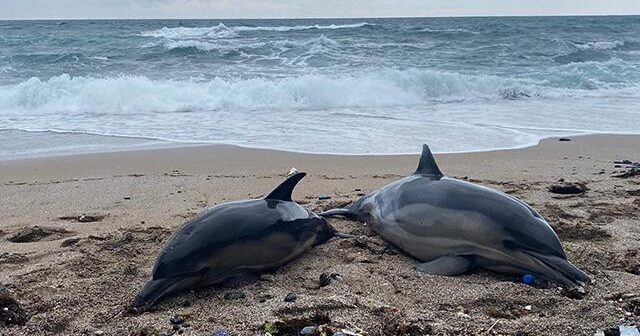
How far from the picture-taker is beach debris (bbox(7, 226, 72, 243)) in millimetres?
5523

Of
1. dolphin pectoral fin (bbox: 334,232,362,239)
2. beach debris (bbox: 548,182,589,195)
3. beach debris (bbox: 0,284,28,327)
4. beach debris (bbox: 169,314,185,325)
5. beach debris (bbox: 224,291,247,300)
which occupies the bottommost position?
beach debris (bbox: 548,182,589,195)

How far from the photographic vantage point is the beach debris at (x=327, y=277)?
4.38m

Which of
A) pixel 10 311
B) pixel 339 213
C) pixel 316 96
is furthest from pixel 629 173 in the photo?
pixel 316 96

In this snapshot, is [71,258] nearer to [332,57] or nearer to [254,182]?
[254,182]

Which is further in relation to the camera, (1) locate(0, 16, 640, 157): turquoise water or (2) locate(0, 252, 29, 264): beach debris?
(1) locate(0, 16, 640, 157): turquoise water

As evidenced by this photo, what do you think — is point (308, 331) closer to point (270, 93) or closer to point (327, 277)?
point (327, 277)

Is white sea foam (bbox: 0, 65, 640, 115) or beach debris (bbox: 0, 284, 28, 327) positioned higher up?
beach debris (bbox: 0, 284, 28, 327)

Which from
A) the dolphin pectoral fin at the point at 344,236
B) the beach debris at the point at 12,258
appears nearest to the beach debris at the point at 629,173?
the dolphin pectoral fin at the point at 344,236

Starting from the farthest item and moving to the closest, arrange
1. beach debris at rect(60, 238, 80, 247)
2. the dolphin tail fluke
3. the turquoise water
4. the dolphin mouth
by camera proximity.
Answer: the turquoise water, the dolphin tail fluke, beach debris at rect(60, 238, 80, 247), the dolphin mouth

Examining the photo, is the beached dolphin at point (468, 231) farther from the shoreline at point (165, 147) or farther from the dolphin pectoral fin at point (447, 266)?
the shoreline at point (165, 147)

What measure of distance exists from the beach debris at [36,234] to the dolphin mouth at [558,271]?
12.7 ft

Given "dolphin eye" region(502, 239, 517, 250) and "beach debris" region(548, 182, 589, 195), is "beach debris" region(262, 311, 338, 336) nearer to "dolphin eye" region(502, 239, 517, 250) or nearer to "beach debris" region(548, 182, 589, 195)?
"dolphin eye" region(502, 239, 517, 250)

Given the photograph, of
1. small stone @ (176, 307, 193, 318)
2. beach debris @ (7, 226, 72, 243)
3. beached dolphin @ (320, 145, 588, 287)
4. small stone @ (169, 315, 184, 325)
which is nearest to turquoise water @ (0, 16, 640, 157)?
beach debris @ (7, 226, 72, 243)

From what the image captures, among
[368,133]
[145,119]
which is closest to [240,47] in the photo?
[145,119]
